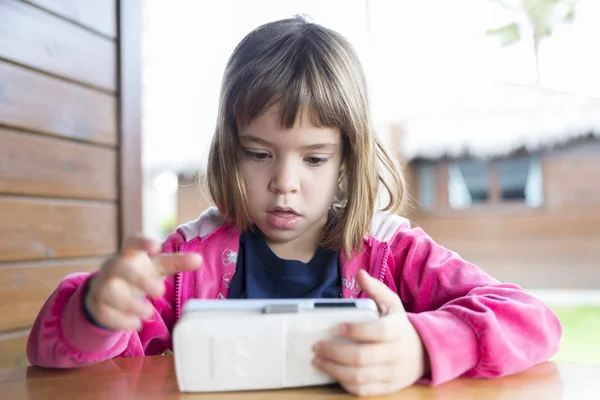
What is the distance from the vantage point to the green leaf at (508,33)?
42.7 ft

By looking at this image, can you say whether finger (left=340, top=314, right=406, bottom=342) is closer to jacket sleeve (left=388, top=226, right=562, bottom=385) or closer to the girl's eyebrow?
jacket sleeve (left=388, top=226, right=562, bottom=385)

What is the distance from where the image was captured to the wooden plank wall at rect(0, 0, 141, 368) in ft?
7.01

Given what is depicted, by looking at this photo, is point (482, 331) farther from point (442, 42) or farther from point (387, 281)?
point (442, 42)

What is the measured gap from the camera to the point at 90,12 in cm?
255

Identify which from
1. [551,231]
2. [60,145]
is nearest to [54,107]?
[60,145]

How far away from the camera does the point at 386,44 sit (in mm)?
9383

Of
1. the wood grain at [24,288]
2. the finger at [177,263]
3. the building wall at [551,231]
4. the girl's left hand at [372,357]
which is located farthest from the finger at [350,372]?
the building wall at [551,231]

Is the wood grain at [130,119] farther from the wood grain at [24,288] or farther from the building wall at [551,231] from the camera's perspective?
the building wall at [551,231]

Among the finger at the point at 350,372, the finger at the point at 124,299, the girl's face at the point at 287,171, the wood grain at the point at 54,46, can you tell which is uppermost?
the wood grain at the point at 54,46

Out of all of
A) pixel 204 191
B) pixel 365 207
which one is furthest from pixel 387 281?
pixel 204 191

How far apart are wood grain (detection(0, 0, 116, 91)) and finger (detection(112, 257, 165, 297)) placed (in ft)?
5.80

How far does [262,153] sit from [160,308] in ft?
1.20

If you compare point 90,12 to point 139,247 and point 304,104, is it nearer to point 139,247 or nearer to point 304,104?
point 304,104

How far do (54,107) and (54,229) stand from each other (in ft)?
1.57
